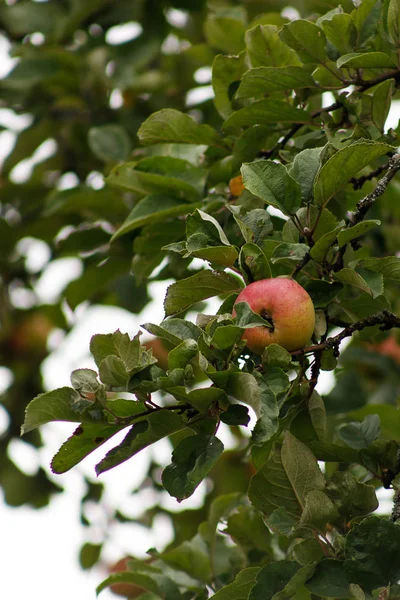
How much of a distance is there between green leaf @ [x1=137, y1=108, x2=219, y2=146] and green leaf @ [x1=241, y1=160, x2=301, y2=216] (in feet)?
0.95

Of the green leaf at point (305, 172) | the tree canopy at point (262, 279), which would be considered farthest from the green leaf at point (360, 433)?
the green leaf at point (305, 172)

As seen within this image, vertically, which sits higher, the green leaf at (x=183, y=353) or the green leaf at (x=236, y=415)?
the green leaf at (x=183, y=353)

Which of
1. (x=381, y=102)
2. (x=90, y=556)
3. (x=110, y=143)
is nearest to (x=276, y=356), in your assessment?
(x=381, y=102)

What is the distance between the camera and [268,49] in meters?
1.29

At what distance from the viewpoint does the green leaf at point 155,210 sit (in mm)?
1336

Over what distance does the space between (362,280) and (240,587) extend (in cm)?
41

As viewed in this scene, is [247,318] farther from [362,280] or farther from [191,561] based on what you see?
[191,561]

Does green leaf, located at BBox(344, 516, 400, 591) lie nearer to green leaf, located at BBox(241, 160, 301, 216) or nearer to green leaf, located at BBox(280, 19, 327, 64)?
green leaf, located at BBox(241, 160, 301, 216)

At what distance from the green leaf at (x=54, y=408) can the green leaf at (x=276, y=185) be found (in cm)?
32

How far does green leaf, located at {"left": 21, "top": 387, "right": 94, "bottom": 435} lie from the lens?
0.92 meters

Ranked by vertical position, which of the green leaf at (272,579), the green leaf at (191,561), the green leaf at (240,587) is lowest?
the green leaf at (191,561)

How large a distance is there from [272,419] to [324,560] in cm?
23

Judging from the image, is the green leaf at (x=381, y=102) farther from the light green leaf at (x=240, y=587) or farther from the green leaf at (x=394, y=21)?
the light green leaf at (x=240, y=587)

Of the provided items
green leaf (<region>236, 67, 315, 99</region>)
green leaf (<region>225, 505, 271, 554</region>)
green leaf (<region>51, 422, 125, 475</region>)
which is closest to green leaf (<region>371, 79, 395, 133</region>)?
green leaf (<region>236, 67, 315, 99</region>)
